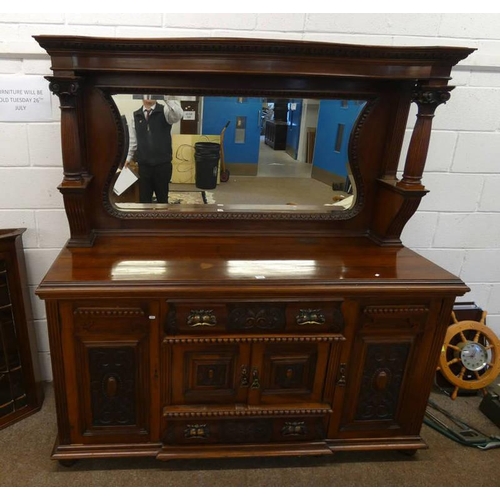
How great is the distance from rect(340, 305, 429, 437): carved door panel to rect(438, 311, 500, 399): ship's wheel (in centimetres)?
52

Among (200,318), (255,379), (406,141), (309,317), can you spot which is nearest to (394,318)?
(309,317)

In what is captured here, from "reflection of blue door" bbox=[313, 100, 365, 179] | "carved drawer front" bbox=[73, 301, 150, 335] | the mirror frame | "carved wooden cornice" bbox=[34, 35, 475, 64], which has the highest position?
"carved wooden cornice" bbox=[34, 35, 475, 64]

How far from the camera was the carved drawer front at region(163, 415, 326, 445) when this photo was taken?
1.53 metres

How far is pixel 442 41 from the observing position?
1.68 meters

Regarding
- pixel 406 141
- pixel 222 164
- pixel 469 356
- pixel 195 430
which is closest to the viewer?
pixel 195 430

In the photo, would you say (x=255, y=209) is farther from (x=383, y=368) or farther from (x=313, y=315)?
(x=383, y=368)

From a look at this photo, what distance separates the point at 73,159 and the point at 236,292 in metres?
0.73

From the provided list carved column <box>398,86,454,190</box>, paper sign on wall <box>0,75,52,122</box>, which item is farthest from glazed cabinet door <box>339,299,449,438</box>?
paper sign on wall <box>0,75,52,122</box>

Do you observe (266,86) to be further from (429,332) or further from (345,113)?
(429,332)

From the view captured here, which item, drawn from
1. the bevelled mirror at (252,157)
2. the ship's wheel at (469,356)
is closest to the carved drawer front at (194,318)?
the bevelled mirror at (252,157)

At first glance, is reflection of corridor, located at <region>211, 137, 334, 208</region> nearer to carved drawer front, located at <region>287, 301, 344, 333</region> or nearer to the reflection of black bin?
the reflection of black bin

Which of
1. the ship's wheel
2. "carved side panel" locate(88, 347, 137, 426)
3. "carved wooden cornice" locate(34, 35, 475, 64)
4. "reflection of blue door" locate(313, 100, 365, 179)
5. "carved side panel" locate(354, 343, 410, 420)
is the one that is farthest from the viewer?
the ship's wheel

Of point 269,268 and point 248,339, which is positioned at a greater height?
point 269,268

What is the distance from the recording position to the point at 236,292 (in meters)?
1.33
